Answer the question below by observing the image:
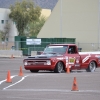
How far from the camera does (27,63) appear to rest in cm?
2777

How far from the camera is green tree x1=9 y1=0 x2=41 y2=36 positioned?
108688 mm

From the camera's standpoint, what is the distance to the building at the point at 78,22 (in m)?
68.1

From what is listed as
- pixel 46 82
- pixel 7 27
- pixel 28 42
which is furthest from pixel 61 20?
pixel 46 82

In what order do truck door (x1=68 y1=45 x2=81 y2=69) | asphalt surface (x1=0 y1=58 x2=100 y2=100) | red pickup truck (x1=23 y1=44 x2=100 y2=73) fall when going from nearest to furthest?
asphalt surface (x1=0 y1=58 x2=100 y2=100), red pickup truck (x1=23 y1=44 x2=100 y2=73), truck door (x1=68 y1=45 x2=81 y2=69)

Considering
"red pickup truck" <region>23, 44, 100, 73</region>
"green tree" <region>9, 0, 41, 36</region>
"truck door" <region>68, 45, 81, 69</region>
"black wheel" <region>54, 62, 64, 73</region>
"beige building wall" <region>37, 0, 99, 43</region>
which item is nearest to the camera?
"red pickup truck" <region>23, 44, 100, 73</region>

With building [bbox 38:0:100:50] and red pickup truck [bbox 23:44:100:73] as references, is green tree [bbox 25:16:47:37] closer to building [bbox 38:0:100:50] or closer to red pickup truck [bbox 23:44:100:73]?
building [bbox 38:0:100:50]

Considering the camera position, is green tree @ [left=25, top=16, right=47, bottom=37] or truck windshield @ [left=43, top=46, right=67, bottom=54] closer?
truck windshield @ [left=43, top=46, right=67, bottom=54]

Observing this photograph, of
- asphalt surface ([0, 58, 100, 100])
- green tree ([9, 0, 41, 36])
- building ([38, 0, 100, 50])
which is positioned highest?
green tree ([9, 0, 41, 36])

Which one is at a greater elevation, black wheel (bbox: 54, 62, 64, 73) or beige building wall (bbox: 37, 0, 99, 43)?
beige building wall (bbox: 37, 0, 99, 43)

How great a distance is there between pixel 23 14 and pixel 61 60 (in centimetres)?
8402

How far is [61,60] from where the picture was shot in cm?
2741

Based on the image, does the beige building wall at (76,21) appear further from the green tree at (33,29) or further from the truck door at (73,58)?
the green tree at (33,29)

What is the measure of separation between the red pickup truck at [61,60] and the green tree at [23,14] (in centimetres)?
7889

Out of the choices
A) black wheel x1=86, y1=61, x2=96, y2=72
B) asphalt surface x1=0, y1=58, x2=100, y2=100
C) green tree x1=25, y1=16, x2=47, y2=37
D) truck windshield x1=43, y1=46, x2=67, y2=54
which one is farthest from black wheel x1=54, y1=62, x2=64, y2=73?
green tree x1=25, y1=16, x2=47, y2=37
